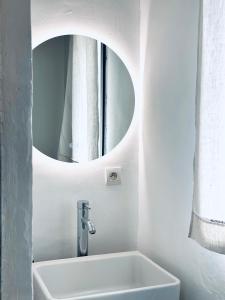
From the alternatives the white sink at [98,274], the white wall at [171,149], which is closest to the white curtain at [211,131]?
the white wall at [171,149]

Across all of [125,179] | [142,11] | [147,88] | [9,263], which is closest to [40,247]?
[125,179]

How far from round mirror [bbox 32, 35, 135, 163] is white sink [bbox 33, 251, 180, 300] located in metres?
0.46

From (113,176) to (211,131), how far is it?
0.71m

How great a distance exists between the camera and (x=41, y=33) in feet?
5.38

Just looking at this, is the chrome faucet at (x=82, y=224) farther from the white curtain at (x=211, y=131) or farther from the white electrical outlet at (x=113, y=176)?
the white curtain at (x=211, y=131)

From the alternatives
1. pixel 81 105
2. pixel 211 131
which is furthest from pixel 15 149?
pixel 81 105

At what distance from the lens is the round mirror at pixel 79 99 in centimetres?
166

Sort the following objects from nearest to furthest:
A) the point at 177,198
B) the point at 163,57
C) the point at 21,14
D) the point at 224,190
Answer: the point at 21,14 → the point at 224,190 → the point at 177,198 → the point at 163,57

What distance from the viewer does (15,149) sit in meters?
0.43

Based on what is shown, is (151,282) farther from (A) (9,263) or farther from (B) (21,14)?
(B) (21,14)

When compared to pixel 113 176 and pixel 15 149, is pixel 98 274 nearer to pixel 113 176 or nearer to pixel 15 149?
pixel 113 176

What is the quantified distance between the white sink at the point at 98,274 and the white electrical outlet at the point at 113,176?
0.33m

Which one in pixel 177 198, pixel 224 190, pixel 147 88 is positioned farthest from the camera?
pixel 147 88

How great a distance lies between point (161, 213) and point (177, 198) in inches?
6.4
